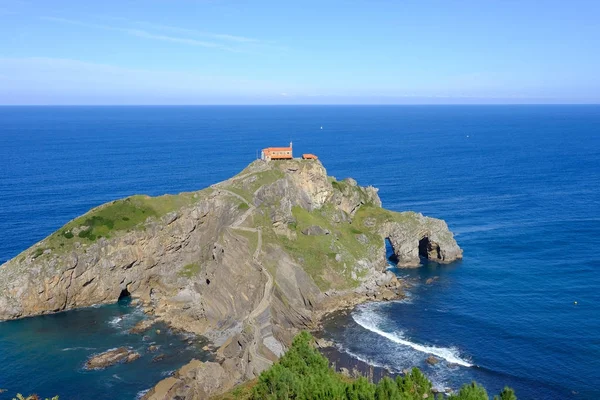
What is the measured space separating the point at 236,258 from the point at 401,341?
31272 millimetres

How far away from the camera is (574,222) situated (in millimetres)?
127938

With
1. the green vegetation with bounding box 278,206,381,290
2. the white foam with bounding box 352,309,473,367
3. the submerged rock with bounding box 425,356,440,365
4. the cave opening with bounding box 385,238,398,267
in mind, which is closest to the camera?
the submerged rock with bounding box 425,356,440,365

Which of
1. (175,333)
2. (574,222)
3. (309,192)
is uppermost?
(309,192)

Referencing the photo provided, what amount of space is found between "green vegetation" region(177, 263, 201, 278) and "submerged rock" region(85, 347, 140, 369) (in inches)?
916

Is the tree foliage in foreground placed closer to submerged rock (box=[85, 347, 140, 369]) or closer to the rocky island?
the rocky island

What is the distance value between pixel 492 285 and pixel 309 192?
4292 centimetres

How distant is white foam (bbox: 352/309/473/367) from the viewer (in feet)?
237

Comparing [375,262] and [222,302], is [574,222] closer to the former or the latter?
[375,262]

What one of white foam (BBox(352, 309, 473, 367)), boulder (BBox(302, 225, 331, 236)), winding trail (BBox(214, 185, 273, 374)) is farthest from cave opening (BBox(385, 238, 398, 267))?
winding trail (BBox(214, 185, 273, 374))

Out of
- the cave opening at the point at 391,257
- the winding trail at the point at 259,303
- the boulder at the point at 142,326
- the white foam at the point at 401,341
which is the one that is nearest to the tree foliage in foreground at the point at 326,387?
the winding trail at the point at 259,303

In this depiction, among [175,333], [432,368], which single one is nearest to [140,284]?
[175,333]

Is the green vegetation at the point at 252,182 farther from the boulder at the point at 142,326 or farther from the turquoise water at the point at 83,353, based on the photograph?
the boulder at the point at 142,326

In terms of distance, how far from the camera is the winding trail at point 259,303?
68.4m

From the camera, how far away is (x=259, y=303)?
264 ft
